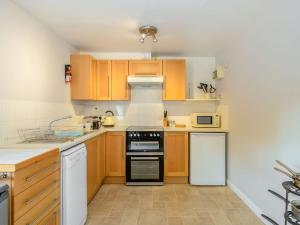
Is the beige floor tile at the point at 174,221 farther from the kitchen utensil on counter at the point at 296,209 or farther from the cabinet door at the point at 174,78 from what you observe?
the cabinet door at the point at 174,78

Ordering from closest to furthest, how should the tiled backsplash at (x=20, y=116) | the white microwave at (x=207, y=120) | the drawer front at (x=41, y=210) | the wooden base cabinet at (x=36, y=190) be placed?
the wooden base cabinet at (x=36, y=190), the drawer front at (x=41, y=210), the tiled backsplash at (x=20, y=116), the white microwave at (x=207, y=120)

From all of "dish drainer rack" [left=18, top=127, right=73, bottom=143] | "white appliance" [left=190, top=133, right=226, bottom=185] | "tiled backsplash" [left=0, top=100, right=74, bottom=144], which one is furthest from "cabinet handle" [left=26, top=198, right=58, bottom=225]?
"white appliance" [left=190, top=133, right=226, bottom=185]

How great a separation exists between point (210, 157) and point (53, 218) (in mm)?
2447

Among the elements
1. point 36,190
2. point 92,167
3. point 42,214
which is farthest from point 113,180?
point 36,190

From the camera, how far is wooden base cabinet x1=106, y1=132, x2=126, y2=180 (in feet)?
11.5

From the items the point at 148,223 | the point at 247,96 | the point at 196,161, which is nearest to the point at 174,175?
the point at 196,161

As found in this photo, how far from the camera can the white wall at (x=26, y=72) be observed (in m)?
2.00

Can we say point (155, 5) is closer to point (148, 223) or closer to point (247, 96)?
point (247, 96)

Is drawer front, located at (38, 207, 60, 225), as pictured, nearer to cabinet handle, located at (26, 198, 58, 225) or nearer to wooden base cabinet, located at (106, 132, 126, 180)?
cabinet handle, located at (26, 198, 58, 225)

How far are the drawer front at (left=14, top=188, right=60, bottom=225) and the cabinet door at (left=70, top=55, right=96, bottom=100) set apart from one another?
1983 mm

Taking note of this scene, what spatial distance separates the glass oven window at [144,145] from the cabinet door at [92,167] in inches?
26.7

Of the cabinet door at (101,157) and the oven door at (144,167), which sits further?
the oven door at (144,167)

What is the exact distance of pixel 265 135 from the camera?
225 centimetres

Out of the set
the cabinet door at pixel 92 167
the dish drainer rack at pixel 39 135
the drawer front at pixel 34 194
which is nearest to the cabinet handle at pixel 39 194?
the drawer front at pixel 34 194
